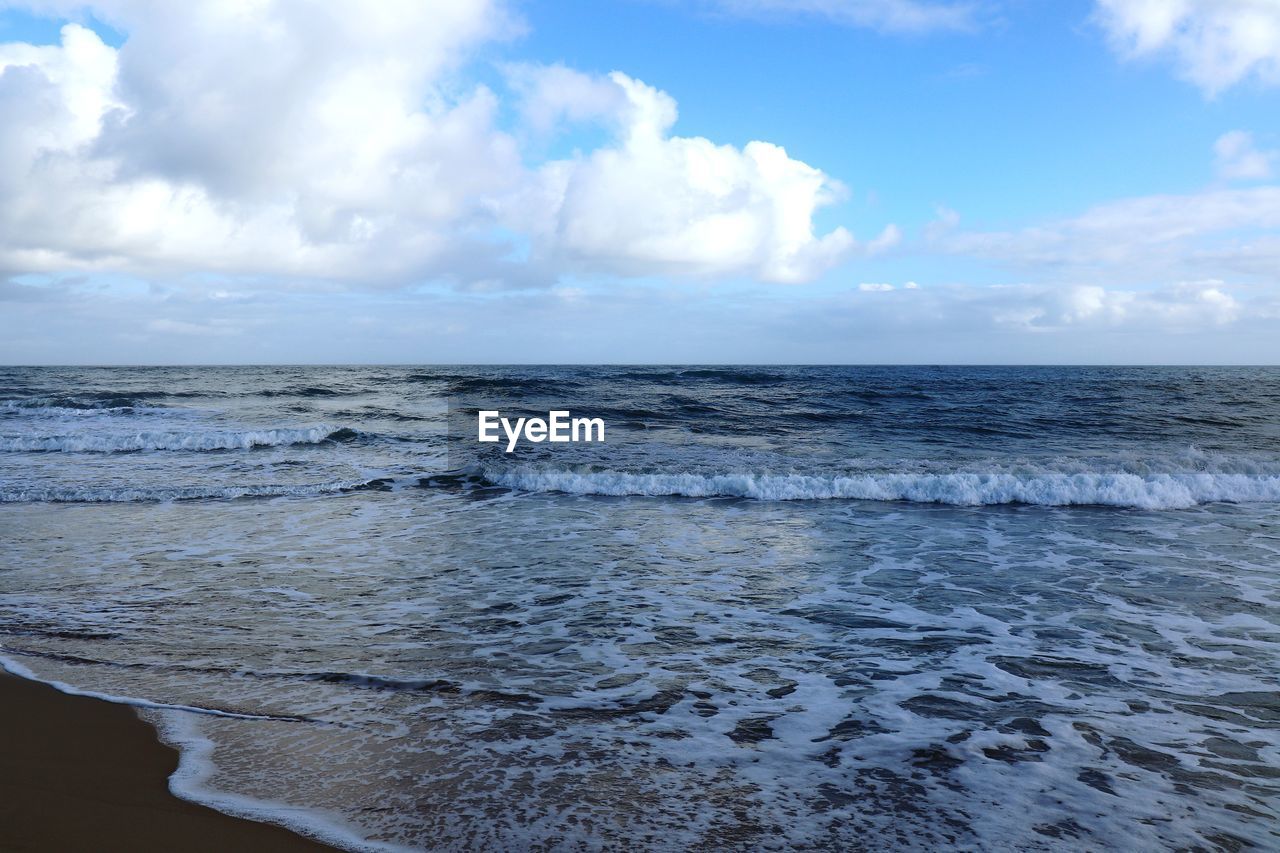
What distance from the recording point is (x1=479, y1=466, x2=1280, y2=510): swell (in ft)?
42.4

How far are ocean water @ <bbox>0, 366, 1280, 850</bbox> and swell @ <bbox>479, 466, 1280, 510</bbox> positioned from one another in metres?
0.07

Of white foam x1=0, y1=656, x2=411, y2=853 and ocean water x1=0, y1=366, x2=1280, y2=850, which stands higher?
white foam x1=0, y1=656, x2=411, y2=853

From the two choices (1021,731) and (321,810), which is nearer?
(321,810)

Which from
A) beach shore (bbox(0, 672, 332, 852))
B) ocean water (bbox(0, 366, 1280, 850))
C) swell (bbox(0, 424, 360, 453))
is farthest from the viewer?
swell (bbox(0, 424, 360, 453))

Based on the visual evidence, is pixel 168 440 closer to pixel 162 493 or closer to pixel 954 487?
pixel 162 493

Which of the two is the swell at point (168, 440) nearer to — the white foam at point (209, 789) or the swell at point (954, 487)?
the swell at point (954, 487)

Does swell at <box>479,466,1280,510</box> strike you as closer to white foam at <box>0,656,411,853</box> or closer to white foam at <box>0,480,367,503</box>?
white foam at <box>0,480,367,503</box>

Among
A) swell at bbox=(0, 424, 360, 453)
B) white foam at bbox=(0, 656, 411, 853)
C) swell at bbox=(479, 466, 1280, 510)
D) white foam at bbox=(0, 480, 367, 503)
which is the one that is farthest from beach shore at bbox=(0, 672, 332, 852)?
swell at bbox=(0, 424, 360, 453)

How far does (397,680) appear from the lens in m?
5.05

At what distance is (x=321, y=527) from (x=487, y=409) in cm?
1837

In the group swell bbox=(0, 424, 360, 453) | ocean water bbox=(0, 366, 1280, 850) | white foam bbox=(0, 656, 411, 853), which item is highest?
swell bbox=(0, 424, 360, 453)

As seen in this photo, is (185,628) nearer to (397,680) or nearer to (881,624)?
(397,680)

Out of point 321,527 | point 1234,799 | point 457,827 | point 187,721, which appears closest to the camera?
point 457,827

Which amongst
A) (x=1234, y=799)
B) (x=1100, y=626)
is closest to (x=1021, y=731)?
(x=1234, y=799)
